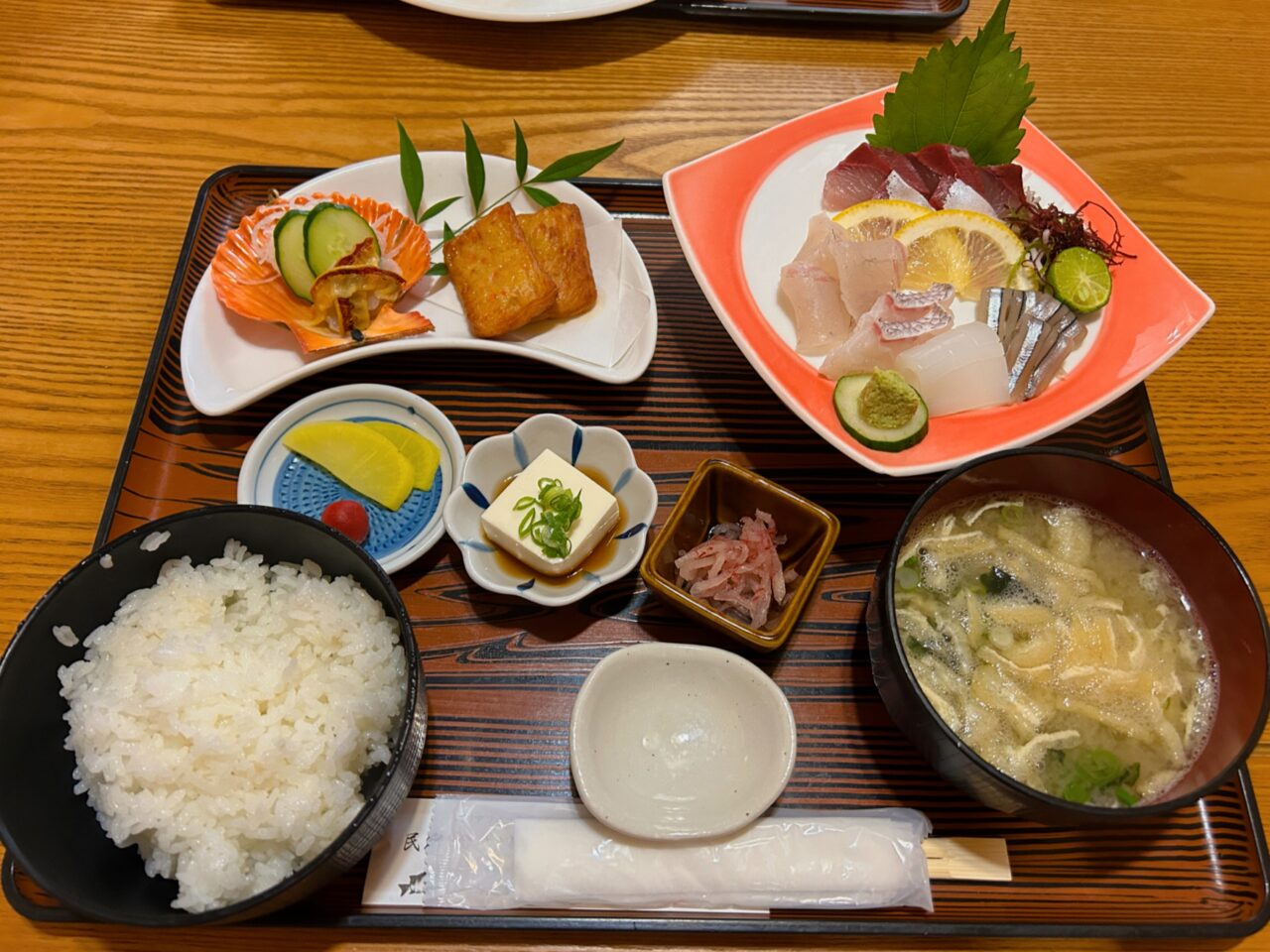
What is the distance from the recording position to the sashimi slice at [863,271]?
200 centimetres

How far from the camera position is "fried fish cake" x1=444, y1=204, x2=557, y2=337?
6.61 feet

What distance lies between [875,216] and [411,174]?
1263 millimetres

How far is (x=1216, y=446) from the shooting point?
209 cm

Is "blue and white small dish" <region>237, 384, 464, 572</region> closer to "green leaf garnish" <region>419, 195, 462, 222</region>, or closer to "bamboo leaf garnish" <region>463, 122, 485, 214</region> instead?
"green leaf garnish" <region>419, 195, 462, 222</region>

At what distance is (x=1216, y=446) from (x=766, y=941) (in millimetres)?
1692

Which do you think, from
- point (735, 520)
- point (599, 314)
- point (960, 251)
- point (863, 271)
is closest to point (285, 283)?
point (599, 314)

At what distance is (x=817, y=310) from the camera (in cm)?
200

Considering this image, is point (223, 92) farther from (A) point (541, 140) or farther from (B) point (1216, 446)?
(B) point (1216, 446)

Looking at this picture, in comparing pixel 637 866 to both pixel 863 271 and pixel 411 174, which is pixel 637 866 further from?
pixel 411 174

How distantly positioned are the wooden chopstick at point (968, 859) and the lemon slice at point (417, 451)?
4.37 feet

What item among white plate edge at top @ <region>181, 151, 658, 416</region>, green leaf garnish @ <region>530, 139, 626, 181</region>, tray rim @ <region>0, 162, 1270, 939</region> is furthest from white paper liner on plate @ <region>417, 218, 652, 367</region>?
tray rim @ <region>0, 162, 1270, 939</region>

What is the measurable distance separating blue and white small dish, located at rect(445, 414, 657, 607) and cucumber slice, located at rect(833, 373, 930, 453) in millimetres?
484

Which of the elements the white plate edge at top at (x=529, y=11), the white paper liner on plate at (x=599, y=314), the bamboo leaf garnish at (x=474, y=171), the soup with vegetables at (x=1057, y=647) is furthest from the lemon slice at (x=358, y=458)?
the white plate edge at top at (x=529, y=11)

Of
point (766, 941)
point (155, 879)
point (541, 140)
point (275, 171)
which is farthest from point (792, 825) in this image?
point (275, 171)
